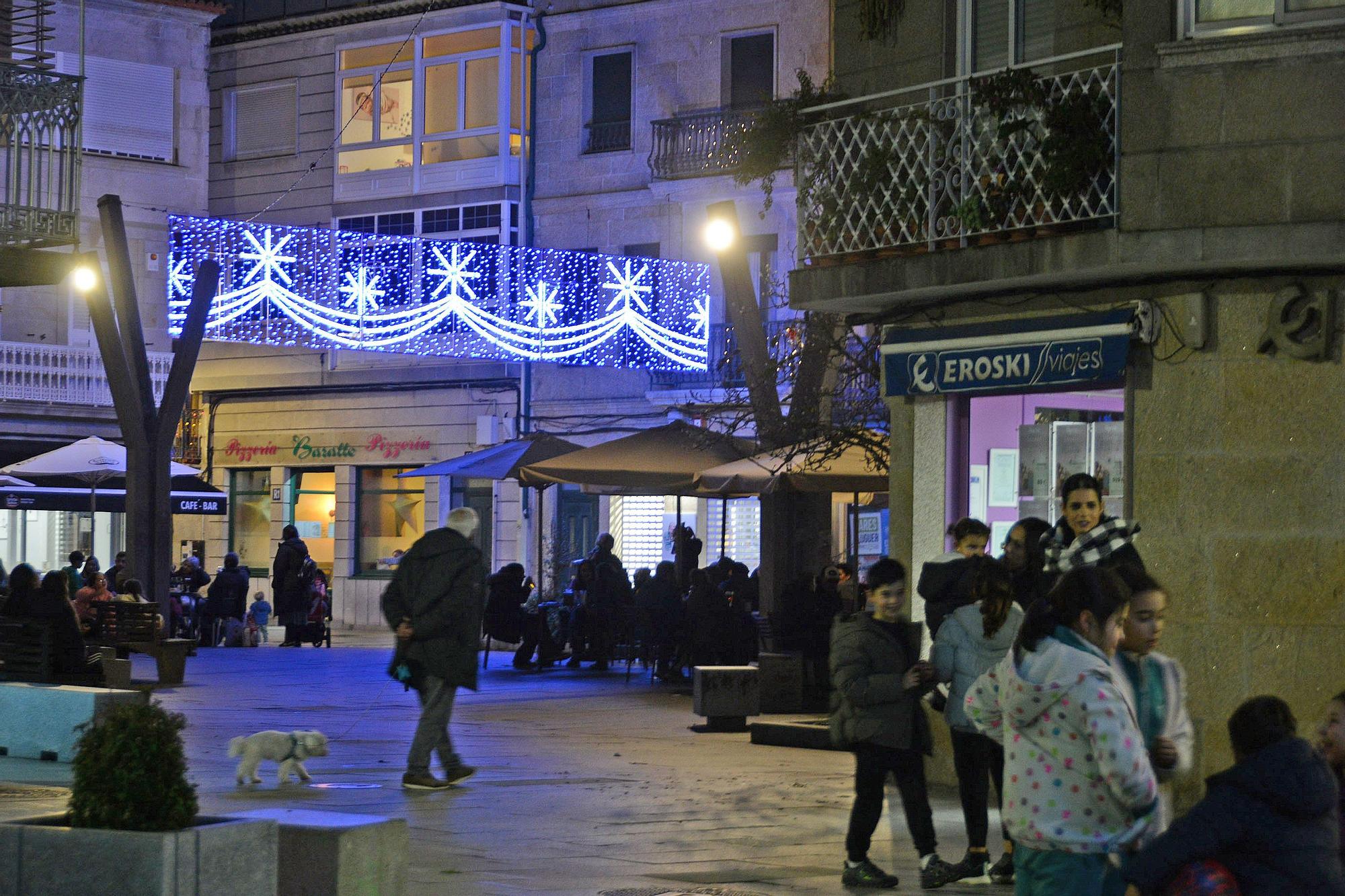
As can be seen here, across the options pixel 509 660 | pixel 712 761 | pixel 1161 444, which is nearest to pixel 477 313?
pixel 509 660

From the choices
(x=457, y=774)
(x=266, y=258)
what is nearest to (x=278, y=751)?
(x=457, y=774)

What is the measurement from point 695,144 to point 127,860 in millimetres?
28525

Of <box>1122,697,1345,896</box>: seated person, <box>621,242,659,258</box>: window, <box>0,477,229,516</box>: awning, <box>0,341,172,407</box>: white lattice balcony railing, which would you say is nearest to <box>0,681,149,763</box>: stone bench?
<box>1122,697,1345,896</box>: seated person

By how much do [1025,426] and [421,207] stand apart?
2415cm

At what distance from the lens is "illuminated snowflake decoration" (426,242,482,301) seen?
92.2 ft

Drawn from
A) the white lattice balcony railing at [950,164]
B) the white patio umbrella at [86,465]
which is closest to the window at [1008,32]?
the white lattice balcony railing at [950,164]

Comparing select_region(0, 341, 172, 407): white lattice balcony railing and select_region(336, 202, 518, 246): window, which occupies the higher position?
select_region(336, 202, 518, 246): window

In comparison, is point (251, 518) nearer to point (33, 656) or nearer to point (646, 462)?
point (646, 462)

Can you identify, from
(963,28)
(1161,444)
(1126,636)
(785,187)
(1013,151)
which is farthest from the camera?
(785,187)

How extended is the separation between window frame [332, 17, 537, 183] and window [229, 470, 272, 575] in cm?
646

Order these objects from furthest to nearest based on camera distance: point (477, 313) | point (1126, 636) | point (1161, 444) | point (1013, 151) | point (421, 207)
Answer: point (421, 207)
point (477, 313)
point (1013, 151)
point (1161, 444)
point (1126, 636)

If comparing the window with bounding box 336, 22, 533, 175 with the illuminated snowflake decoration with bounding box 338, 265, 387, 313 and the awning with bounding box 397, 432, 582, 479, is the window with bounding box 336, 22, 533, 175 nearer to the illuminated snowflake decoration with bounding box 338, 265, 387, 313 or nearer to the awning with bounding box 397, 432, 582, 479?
the illuminated snowflake decoration with bounding box 338, 265, 387, 313

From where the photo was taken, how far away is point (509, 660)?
26.0 meters

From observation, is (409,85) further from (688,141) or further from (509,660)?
(509,660)
